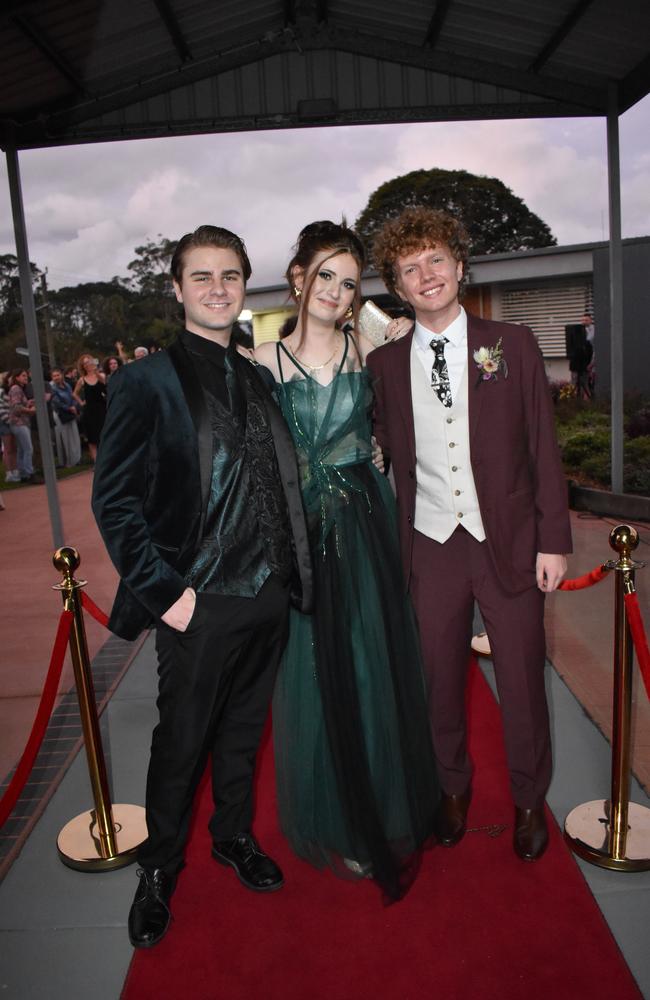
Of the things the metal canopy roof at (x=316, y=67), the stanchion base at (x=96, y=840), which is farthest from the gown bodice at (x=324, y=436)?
the metal canopy roof at (x=316, y=67)

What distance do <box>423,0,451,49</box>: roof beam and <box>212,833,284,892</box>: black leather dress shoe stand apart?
5.92 metres

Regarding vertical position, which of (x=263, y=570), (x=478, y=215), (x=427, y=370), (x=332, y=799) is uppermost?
(x=478, y=215)

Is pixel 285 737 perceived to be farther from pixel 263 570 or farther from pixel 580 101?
pixel 580 101

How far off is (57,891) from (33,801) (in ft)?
2.15

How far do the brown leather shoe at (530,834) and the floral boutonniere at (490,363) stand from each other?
1.50 m

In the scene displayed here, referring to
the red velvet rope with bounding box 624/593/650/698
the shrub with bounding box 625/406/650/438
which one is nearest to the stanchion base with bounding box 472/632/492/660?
the red velvet rope with bounding box 624/593/650/698

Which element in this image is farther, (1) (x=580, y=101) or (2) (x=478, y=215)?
(2) (x=478, y=215)

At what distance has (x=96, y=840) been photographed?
9.37 ft

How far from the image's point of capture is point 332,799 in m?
2.62

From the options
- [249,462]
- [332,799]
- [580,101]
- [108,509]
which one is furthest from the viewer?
[580,101]

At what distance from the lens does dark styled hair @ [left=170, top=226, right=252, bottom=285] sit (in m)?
2.36

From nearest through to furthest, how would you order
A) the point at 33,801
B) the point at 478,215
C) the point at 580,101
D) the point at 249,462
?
→ the point at 249,462, the point at 33,801, the point at 580,101, the point at 478,215

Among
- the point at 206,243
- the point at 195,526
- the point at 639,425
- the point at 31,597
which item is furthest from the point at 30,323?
the point at 639,425

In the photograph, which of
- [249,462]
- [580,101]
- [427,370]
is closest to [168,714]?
[249,462]
